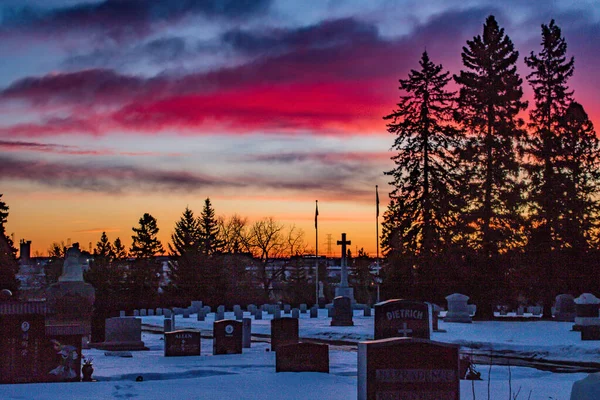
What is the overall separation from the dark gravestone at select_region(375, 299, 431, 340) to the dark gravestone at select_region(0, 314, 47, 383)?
7.43 meters

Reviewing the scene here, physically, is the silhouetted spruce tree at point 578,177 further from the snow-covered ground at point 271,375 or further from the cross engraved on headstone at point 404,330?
the cross engraved on headstone at point 404,330

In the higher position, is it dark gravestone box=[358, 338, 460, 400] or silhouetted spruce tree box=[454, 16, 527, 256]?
silhouetted spruce tree box=[454, 16, 527, 256]

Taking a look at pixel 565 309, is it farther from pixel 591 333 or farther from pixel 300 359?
pixel 300 359

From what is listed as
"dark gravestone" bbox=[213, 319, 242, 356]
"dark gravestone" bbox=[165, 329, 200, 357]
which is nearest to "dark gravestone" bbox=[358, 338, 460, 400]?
"dark gravestone" bbox=[165, 329, 200, 357]

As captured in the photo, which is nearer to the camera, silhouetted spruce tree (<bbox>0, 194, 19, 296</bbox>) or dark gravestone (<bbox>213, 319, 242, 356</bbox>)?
dark gravestone (<bbox>213, 319, 242, 356</bbox>)

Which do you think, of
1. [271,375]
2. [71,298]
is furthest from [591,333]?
[71,298]

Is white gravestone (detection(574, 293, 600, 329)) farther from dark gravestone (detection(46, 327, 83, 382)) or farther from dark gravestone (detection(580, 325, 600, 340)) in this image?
dark gravestone (detection(46, 327, 83, 382))

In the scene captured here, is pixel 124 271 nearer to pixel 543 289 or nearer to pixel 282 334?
pixel 543 289

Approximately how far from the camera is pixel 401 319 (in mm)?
19578

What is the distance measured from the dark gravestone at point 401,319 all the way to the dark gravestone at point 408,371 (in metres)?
8.72

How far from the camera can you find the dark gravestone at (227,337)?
76.2 ft

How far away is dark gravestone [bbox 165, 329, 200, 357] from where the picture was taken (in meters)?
22.4

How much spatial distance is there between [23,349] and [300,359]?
5.46 metres

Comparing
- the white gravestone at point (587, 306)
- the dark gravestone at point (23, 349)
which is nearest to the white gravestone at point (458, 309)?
the white gravestone at point (587, 306)
